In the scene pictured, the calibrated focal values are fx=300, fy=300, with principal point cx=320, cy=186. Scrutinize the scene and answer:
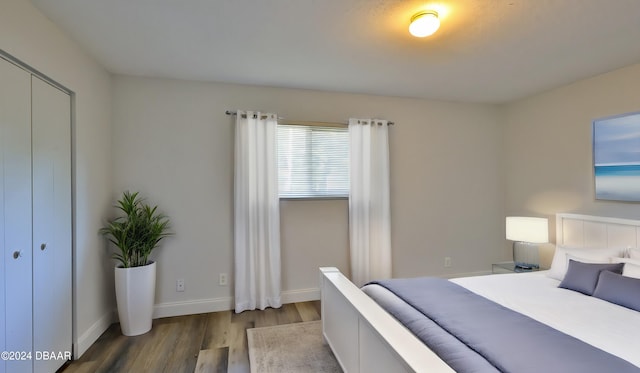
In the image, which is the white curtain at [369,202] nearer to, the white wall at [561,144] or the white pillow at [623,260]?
the white wall at [561,144]

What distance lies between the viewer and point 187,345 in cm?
247

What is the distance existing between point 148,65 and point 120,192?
1236mm

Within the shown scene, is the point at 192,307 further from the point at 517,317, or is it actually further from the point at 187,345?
the point at 517,317

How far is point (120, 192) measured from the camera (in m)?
2.92

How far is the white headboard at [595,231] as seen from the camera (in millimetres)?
2641

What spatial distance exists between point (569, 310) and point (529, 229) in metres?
1.47

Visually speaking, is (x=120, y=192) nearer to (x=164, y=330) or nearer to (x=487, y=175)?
(x=164, y=330)

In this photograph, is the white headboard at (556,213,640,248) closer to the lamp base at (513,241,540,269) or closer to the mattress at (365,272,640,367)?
the lamp base at (513,241,540,269)

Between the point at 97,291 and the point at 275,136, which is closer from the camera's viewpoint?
the point at 97,291

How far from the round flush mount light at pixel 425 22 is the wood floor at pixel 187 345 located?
8.45 ft

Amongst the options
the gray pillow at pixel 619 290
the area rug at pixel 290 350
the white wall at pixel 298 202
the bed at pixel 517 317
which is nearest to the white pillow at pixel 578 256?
the bed at pixel 517 317

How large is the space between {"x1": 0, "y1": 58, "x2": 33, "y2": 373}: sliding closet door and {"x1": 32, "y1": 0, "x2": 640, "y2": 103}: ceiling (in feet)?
1.95

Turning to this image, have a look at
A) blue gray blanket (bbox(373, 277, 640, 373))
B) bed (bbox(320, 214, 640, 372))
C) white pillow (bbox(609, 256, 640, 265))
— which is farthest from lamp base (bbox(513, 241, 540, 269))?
blue gray blanket (bbox(373, 277, 640, 373))

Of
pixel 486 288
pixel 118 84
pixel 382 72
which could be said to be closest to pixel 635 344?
pixel 486 288
